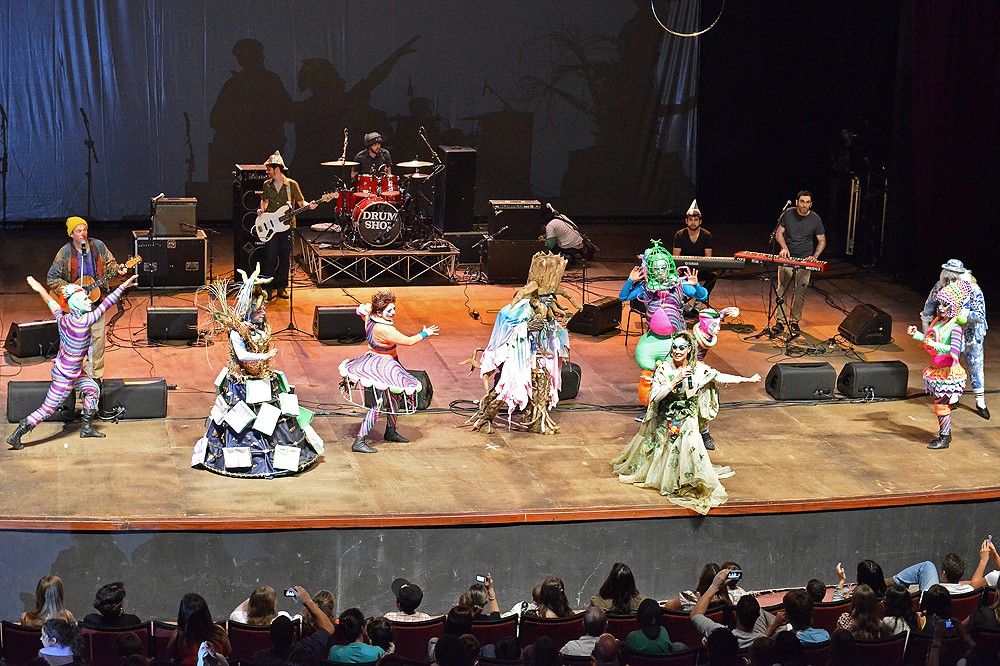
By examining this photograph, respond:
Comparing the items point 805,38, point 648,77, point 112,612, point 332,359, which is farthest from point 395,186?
point 112,612

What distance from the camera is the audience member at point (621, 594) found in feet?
24.3

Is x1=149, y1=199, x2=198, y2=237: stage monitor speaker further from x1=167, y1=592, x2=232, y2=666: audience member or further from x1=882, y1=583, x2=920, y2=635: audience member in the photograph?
x1=882, y1=583, x2=920, y2=635: audience member

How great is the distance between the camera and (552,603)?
7.16 metres

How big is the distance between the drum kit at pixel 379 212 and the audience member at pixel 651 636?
8502 millimetres

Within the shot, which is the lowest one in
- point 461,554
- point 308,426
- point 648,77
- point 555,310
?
point 461,554

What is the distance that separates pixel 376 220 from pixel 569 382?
443cm

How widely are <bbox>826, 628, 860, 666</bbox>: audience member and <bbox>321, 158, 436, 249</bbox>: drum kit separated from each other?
9.20 meters

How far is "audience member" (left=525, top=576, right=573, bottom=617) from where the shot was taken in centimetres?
714

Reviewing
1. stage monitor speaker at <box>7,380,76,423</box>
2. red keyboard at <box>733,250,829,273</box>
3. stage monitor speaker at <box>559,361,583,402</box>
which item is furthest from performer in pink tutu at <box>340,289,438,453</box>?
red keyboard at <box>733,250,829,273</box>

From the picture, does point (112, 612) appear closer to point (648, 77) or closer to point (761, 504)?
point (761, 504)

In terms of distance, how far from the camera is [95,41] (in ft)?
53.3

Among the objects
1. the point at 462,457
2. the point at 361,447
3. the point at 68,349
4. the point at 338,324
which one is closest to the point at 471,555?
the point at 462,457

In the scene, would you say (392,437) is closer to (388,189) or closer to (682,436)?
(682,436)

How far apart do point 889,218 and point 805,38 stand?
3.73 metres
